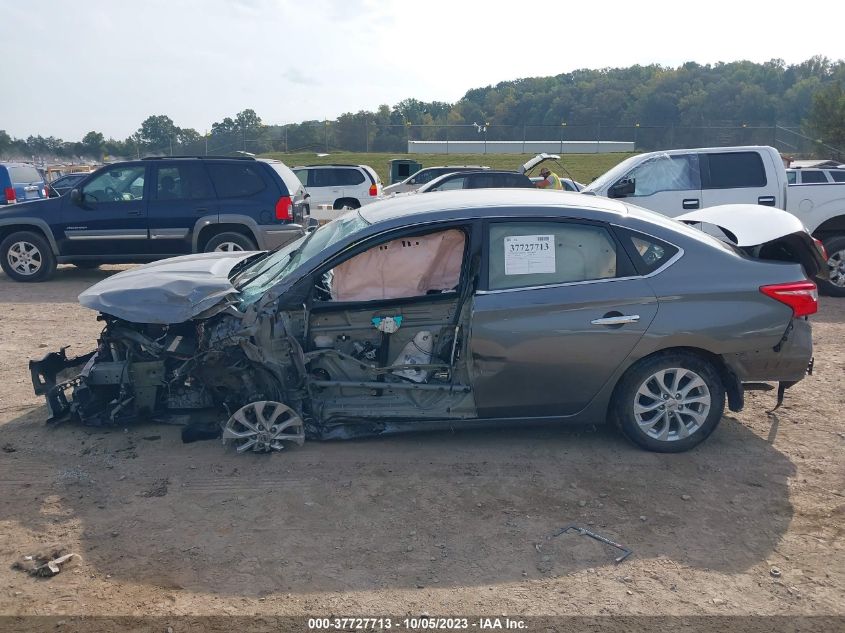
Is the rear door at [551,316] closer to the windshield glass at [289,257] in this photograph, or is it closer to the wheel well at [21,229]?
the windshield glass at [289,257]

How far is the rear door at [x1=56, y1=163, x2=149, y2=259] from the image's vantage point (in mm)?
10719

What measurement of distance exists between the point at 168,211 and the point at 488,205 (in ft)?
24.0

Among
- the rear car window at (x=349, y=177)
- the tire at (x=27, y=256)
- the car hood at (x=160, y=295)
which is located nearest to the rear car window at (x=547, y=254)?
the car hood at (x=160, y=295)

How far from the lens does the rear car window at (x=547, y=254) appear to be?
468cm

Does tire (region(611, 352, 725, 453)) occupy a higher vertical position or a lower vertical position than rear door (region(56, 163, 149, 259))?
lower

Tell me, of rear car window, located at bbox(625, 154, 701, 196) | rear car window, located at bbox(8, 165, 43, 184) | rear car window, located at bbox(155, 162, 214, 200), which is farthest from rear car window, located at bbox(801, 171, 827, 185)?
rear car window, located at bbox(8, 165, 43, 184)

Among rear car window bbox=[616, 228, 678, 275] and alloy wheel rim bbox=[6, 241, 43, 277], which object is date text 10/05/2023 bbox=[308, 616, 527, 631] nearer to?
rear car window bbox=[616, 228, 678, 275]

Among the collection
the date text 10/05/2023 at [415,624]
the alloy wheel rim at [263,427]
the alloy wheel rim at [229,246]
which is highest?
the alloy wheel rim at [229,246]

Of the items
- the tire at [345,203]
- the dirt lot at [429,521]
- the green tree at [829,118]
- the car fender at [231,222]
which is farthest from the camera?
the green tree at [829,118]

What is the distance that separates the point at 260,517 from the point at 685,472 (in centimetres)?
266

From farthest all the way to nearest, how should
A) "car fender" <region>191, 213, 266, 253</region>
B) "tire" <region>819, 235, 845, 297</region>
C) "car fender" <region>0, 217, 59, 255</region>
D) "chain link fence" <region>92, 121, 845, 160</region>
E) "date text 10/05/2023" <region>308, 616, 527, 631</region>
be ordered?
"chain link fence" <region>92, 121, 845, 160</region>
"car fender" <region>0, 217, 59, 255</region>
"car fender" <region>191, 213, 266, 253</region>
"tire" <region>819, 235, 845, 297</region>
"date text 10/05/2023" <region>308, 616, 527, 631</region>

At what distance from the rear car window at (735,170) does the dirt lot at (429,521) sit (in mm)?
5588

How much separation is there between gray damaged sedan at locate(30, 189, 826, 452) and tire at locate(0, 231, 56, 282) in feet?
23.4

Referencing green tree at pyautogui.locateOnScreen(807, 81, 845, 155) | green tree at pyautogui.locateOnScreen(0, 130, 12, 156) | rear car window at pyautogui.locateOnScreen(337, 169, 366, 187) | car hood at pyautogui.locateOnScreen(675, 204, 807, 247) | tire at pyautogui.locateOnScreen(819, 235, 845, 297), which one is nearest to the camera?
car hood at pyautogui.locateOnScreen(675, 204, 807, 247)
